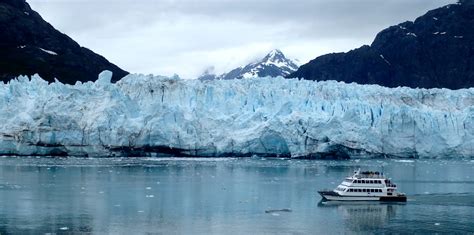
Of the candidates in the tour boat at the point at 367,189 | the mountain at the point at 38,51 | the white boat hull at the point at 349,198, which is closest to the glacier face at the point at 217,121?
the tour boat at the point at 367,189

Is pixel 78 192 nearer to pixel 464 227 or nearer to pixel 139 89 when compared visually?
pixel 464 227

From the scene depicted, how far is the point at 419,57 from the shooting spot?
100875 millimetres

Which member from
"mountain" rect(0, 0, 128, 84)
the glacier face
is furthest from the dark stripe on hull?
"mountain" rect(0, 0, 128, 84)

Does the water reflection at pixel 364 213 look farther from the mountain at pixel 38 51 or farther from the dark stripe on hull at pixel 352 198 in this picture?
the mountain at pixel 38 51

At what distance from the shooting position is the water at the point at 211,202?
19.7 meters

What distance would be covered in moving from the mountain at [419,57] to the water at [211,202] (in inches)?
2379

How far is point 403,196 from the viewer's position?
85.8ft

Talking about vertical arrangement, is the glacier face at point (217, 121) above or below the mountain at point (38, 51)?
below

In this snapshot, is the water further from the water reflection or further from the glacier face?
the glacier face

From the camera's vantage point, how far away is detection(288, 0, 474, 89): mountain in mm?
98500

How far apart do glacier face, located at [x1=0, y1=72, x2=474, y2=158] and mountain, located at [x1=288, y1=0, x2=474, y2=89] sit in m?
48.1

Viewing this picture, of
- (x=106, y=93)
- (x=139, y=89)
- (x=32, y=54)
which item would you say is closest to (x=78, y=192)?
(x=106, y=93)

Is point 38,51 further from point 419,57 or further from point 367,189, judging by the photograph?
point 367,189

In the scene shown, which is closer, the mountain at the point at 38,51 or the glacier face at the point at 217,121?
the glacier face at the point at 217,121
